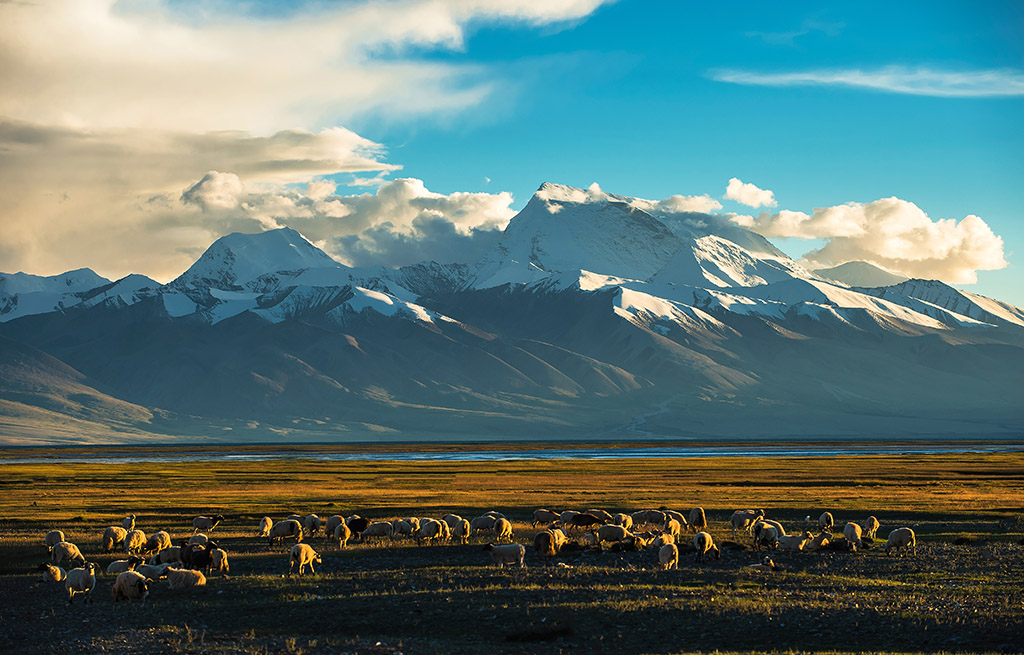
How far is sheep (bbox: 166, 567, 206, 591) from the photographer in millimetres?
→ 26141

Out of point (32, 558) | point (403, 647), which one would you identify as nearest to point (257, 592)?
point (403, 647)

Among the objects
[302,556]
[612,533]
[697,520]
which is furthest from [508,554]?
[697,520]

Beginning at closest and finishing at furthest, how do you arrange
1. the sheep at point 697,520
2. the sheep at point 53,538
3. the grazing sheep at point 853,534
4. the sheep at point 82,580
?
the sheep at point 82,580
the grazing sheep at point 853,534
the sheep at point 53,538
the sheep at point 697,520

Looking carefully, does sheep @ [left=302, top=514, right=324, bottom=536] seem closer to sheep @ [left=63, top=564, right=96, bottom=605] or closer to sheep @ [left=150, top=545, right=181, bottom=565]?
sheep @ [left=150, top=545, right=181, bottom=565]

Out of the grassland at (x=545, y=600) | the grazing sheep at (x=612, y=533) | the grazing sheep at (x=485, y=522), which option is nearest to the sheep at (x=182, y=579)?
the grassland at (x=545, y=600)

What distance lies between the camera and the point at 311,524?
37.7 m

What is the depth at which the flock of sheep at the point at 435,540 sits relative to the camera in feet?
88.4

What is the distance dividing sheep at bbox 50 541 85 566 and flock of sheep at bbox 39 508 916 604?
1.2 inches

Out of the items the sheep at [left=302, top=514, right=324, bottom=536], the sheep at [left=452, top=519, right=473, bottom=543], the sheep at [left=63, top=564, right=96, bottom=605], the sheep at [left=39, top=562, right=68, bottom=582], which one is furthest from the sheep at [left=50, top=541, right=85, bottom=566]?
the sheep at [left=452, top=519, right=473, bottom=543]

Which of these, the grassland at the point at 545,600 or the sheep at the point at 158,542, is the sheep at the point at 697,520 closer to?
the grassland at the point at 545,600

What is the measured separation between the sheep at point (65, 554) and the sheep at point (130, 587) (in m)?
6.60

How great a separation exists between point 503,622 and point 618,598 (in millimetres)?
3114

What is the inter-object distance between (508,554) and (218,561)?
8.77m

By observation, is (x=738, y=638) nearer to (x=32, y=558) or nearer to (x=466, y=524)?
(x=466, y=524)
